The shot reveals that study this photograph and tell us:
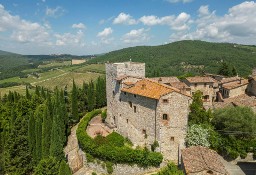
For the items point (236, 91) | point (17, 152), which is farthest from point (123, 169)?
point (236, 91)

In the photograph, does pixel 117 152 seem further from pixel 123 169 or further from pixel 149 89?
pixel 149 89

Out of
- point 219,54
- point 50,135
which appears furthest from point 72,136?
point 219,54

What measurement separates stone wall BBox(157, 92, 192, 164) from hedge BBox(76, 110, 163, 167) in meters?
1.74

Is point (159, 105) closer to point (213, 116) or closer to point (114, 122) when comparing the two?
point (213, 116)

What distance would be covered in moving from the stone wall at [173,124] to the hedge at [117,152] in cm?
174

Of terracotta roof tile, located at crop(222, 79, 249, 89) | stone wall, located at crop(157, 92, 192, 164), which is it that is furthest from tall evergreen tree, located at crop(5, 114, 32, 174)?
terracotta roof tile, located at crop(222, 79, 249, 89)

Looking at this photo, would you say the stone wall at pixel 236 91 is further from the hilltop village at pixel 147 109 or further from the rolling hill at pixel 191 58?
the rolling hill at pixel 191 58

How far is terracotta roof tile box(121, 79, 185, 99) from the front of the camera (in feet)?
111

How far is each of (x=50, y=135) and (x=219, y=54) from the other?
118237 mm

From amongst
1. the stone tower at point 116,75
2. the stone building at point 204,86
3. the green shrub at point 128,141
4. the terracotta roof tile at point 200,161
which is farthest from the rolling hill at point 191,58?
the terracotta roof tile at point 200,161

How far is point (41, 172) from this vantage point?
32406mm

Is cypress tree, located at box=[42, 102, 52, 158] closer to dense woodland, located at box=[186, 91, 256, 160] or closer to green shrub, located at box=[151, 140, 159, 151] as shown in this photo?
green shrub, located at box=[151, 140, 159, 151]

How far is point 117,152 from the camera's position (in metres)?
34.8

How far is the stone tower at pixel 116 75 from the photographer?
4253cm
